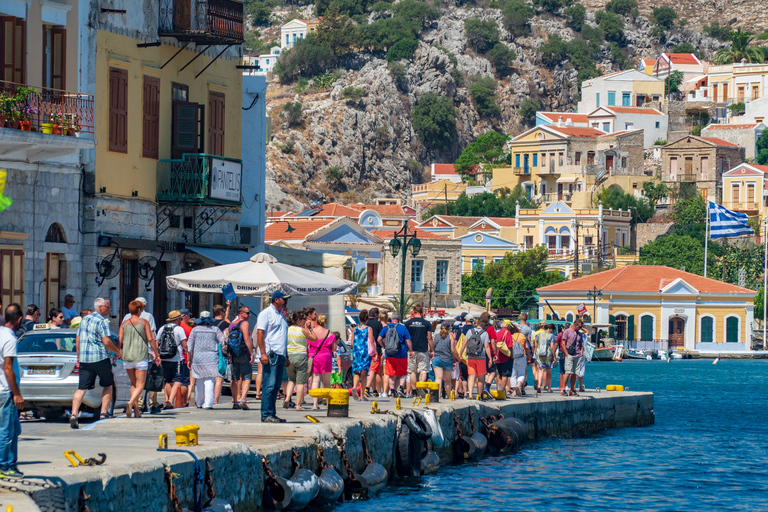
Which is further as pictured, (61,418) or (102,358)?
(61,418)

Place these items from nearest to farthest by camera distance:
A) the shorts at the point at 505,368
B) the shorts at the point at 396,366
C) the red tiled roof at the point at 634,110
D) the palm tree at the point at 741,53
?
1. the shorts at the point at 396,366
2. the shorts at the point at 505,368
3. the red tiled roof at the point at 634,110
4. the palm tree at the point at 741,53

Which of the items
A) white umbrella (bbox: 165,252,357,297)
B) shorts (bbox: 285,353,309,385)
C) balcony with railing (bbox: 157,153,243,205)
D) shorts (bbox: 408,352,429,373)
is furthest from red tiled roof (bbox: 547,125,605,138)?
shorts (bbox: 285,353,309,385)

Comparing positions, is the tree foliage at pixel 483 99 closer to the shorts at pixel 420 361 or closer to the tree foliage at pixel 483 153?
the tree foliage at pixel 483 153

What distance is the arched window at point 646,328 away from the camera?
82312 mm

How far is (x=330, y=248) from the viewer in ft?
231

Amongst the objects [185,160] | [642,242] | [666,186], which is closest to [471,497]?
[185,160]

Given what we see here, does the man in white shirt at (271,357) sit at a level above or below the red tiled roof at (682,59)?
below

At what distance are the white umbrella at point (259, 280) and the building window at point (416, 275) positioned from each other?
2260 inches

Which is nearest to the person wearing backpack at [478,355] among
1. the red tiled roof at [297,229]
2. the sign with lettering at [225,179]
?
the sign with lettering at [225,179]

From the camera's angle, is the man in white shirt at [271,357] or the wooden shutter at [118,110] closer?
the man in white shirt at [271,357]

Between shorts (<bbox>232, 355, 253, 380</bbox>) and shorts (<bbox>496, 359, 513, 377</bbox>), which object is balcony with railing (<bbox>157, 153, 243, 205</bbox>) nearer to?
shorts (<bbox>496, 359, 513, 377</bbox>)

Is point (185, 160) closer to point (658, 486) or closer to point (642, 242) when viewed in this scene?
point (658, 486)

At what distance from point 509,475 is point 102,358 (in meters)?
7.70

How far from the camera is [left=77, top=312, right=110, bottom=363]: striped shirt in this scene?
15.2 metres
